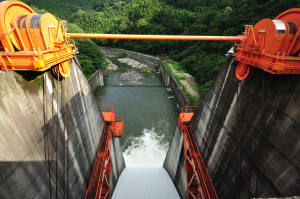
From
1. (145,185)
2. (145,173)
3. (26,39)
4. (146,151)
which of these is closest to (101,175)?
(145,185)

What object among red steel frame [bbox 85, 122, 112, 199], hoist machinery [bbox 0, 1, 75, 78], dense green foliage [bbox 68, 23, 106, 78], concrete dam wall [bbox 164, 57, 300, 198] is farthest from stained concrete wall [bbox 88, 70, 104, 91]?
concrete dam wall [bbox 164, 57, 300, 198]

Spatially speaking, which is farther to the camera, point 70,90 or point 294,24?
point 70,90

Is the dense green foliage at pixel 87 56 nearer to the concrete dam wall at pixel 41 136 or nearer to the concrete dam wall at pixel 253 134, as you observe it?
the concrete dam wall at pixel 41 136

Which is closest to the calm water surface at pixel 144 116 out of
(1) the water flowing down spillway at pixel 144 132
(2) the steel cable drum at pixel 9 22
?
(1) the water flowing down spillway at pixel 144 132

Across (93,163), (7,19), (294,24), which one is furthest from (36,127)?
(294,24)

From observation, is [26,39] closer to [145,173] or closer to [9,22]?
[9,22]

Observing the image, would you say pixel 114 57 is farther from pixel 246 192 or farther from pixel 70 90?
pixel 246 192
